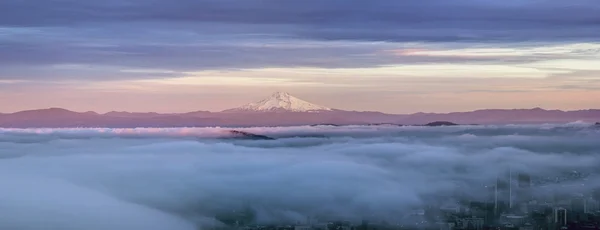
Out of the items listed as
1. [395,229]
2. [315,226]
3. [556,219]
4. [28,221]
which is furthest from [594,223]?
[28,221]

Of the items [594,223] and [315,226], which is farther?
[315,226]

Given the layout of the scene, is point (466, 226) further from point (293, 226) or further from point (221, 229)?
point (221, 229)

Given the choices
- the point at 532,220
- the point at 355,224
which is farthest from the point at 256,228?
the point at 532,220

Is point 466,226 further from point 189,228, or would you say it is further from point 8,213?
point 8,213

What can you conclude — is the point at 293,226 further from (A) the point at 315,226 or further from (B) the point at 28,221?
(B) the point at 28,221

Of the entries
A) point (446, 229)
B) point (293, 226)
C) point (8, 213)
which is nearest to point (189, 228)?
point (293, 226)

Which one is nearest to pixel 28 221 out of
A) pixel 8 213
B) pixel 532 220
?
pixel 8 213

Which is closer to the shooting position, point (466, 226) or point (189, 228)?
point (466, 226)
